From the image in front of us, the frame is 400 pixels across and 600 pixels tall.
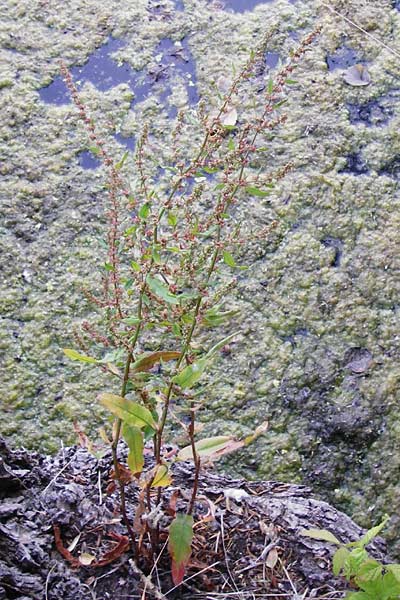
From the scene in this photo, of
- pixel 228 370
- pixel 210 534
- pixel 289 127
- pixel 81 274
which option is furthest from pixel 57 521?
pixel 289 127

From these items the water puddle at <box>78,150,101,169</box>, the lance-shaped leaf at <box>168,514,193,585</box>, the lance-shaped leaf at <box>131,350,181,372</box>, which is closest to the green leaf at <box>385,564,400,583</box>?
the lance-shaped leaf at <box>168,514,193,585</box>

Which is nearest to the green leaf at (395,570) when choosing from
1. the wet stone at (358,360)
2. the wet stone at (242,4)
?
the wet stone at (358,360)

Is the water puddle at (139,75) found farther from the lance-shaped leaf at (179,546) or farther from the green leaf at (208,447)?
the lance-shaped leaf at (179,546)

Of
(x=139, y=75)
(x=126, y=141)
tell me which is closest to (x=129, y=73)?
(x=139, y=75)

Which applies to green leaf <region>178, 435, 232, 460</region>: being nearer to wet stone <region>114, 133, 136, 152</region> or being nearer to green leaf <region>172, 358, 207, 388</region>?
green leaf <region>172, 358, 207, 388</region>

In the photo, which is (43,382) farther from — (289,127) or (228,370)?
(289,127)

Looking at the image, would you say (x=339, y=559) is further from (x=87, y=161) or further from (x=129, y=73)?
(x=129, y=73)

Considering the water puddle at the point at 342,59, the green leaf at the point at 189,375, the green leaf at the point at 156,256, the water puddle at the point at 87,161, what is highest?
the water puddle at the point at 342,59
